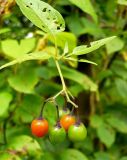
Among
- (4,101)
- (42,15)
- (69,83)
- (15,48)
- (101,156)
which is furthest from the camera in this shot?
(69,83)

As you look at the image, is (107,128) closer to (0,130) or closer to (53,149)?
(53,149)

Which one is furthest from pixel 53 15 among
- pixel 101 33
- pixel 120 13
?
pixel 120 13

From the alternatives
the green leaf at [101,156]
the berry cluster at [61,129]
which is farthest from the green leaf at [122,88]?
the berry cluster at [61,129]

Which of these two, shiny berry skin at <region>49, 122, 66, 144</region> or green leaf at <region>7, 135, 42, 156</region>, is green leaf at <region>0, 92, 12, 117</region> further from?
shiny berry skin at <region>49, 122, 66, 144</region>

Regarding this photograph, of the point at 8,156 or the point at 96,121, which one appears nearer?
the point at 8,156

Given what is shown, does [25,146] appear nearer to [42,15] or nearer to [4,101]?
[4,101]

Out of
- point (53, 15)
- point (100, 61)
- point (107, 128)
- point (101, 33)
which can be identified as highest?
point (53, 15)

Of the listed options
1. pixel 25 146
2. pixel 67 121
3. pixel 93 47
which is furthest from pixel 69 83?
pixel 93 47
